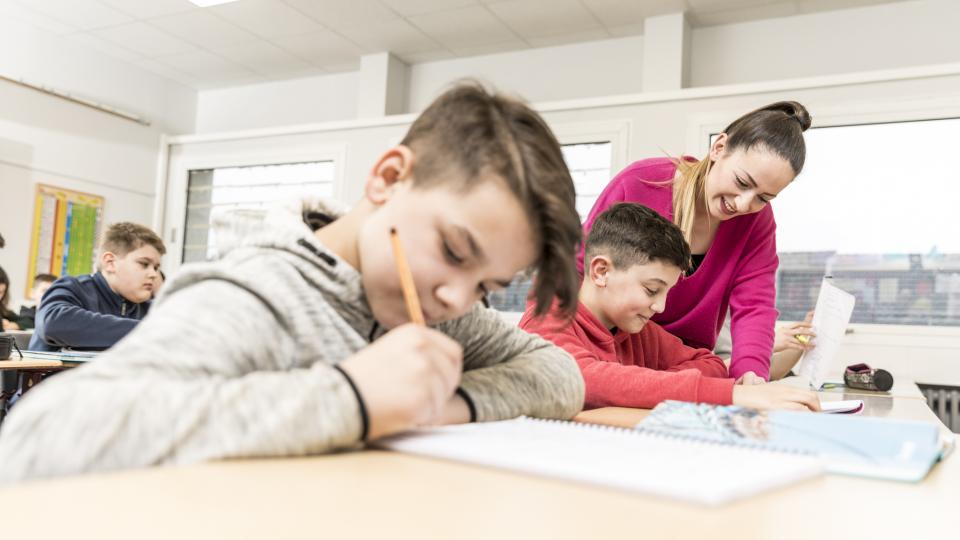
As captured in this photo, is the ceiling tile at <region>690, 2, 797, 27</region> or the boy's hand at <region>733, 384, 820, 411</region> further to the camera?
the ceiling tile at <region>690, 2, 797, 27</region>

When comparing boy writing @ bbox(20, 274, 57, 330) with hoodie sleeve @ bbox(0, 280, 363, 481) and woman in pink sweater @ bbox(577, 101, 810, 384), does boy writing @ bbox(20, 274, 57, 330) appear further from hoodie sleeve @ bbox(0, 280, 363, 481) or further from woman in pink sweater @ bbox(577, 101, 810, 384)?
hoodie sleeve @ bbox(0, 280, 363, 481)

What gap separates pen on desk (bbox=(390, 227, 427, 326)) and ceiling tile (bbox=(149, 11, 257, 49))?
4262mm

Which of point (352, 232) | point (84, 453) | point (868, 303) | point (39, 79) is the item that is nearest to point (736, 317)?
point (352, 232)

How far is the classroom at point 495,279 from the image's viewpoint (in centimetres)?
52

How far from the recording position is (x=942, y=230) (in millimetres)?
3443

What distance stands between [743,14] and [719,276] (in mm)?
2718

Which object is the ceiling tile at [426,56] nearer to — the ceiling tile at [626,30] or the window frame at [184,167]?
the window frame at [184,167]

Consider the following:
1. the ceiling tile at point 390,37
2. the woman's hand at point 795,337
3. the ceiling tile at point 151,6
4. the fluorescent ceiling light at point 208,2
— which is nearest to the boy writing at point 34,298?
the ceiling tile at point 151,6

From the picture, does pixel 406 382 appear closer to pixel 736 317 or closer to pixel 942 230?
pixel 736 317

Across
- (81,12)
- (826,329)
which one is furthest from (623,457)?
(81,12)

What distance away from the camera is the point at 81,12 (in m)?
4.55

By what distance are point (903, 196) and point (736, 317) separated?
6.83 feet

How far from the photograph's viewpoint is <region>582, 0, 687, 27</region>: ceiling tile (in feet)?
13.3

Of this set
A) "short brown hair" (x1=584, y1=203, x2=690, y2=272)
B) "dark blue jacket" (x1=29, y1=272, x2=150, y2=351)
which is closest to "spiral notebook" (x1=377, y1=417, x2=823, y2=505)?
"short brown hair" (x1=584, y1=203, x2=690, y2=272)
